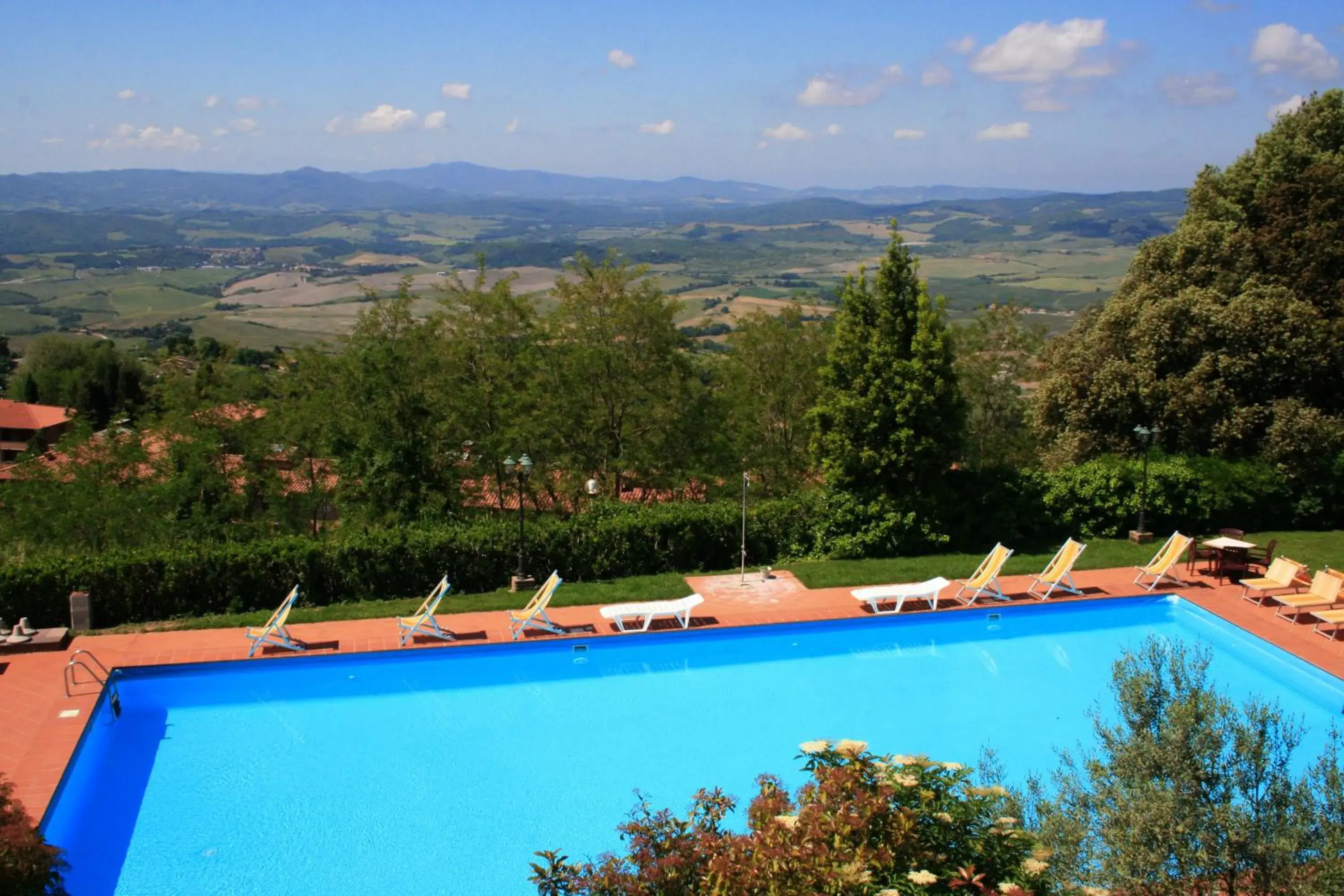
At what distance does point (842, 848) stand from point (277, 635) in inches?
352

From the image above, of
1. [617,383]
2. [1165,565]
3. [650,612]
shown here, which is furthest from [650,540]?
[1165,565]

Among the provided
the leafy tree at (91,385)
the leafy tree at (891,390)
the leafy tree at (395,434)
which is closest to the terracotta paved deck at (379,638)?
the leafy tree at (891,390)

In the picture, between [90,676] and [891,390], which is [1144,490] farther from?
[90,676]

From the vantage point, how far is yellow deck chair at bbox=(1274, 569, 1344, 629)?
1255 cm

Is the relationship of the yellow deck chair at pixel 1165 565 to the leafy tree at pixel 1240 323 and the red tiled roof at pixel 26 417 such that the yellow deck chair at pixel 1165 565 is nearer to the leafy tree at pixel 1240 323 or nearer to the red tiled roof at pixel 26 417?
the leafy tree at pixel 1240 323

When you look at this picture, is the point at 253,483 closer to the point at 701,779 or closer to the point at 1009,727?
the point at 701,779

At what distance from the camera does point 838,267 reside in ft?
616

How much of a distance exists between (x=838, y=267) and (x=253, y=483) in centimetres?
17715

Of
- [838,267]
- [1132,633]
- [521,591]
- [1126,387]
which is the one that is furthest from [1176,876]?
[838,267]

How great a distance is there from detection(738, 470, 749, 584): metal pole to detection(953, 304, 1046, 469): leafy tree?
394 inches

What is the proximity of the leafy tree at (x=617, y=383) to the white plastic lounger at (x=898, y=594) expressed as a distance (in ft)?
22.1

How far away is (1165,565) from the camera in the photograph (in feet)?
46.2

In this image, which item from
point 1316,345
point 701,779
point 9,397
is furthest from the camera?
point 9,397

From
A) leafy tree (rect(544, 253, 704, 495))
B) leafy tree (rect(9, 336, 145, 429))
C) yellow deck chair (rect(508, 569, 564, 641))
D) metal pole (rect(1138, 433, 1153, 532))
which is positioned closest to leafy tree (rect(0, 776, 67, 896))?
yellow deck chair (rect(508, 569, 564, 641))
